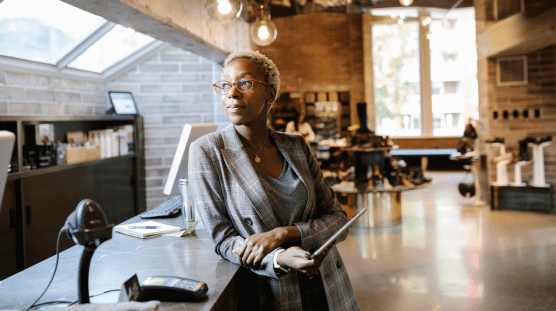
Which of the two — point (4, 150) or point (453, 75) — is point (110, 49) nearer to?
point (4, 150)

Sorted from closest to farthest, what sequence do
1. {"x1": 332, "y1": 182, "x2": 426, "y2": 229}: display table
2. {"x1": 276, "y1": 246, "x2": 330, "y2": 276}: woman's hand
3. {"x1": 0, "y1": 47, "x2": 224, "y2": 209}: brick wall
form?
{"x1": 276, "y1": 246, "x2": 330, "y2": 276}: woman's hand < {"x1": 0, "y1": 47, "x2": 224, "y2": 209}: brick wall < {"x1": 332, "y1": 182, "x2": 426, "y2": 229}: display table

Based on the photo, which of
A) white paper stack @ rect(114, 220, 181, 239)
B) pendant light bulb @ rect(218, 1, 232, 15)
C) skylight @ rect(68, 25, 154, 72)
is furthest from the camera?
skylight @ rect(68, 25, 154, 72)

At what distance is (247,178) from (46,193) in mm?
3027

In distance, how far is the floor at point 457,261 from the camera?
3.65 metres

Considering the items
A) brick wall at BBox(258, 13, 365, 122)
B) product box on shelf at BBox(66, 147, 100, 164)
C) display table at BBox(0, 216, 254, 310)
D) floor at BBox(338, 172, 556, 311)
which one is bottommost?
floor at BBox(338, 172, 556, 311)

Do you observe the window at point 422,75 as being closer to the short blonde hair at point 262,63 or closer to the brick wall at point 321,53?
the brick wall at point 321,53

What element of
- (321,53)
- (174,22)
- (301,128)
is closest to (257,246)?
(174,22)

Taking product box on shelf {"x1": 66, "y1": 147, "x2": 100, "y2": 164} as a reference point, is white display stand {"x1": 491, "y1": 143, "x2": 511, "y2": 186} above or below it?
below

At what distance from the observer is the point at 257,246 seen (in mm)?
1521

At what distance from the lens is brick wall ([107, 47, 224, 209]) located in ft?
19.2

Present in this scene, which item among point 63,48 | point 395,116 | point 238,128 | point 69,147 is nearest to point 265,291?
point 238,128

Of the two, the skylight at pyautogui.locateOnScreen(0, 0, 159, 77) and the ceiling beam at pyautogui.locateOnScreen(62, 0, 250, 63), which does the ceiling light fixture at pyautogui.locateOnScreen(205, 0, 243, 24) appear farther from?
the skylight at pyautogui.locateOnScreen(0, 0, 159, 77)

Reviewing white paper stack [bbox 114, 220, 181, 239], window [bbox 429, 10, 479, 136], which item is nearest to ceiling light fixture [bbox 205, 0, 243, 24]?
white paper stack [bbox 114, 220, 181, 239]

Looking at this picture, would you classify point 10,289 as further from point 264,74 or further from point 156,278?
point 264,74
